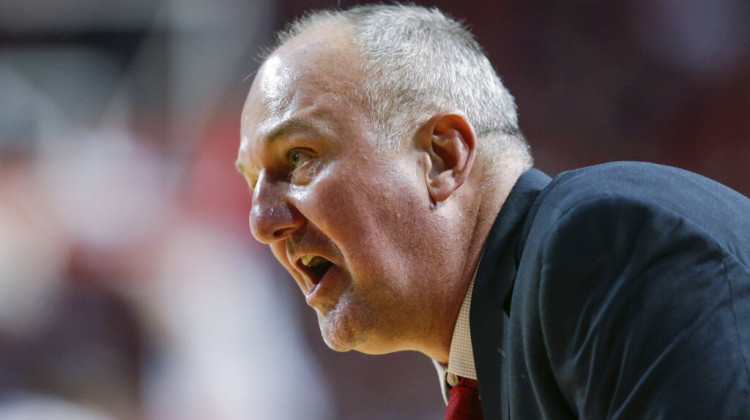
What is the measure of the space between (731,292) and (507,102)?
824mm

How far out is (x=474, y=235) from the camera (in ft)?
4.92

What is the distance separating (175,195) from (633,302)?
249 cm

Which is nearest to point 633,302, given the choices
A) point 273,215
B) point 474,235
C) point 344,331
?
point 474,235

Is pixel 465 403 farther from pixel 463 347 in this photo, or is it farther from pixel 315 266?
pixel 315 266

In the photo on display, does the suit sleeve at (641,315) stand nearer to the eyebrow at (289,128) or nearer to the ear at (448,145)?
the ear at (448,145)

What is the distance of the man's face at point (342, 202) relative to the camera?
4.75 ft

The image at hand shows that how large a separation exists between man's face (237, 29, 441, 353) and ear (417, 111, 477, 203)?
0.12 ft

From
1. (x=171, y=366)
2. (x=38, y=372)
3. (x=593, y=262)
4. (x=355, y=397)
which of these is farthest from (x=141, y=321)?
(x=593, y=262)

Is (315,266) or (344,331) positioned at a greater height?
(315,266)

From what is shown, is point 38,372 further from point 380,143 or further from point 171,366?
point 380,143

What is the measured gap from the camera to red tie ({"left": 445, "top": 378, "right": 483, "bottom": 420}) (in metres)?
1.44

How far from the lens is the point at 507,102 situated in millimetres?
1705

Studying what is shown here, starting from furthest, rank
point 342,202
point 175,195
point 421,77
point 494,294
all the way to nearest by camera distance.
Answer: point 175,195, point 421,77, point 342,202, point 494,294

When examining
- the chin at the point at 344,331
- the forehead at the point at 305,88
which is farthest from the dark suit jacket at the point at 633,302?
the forehead at the point at 305,88
